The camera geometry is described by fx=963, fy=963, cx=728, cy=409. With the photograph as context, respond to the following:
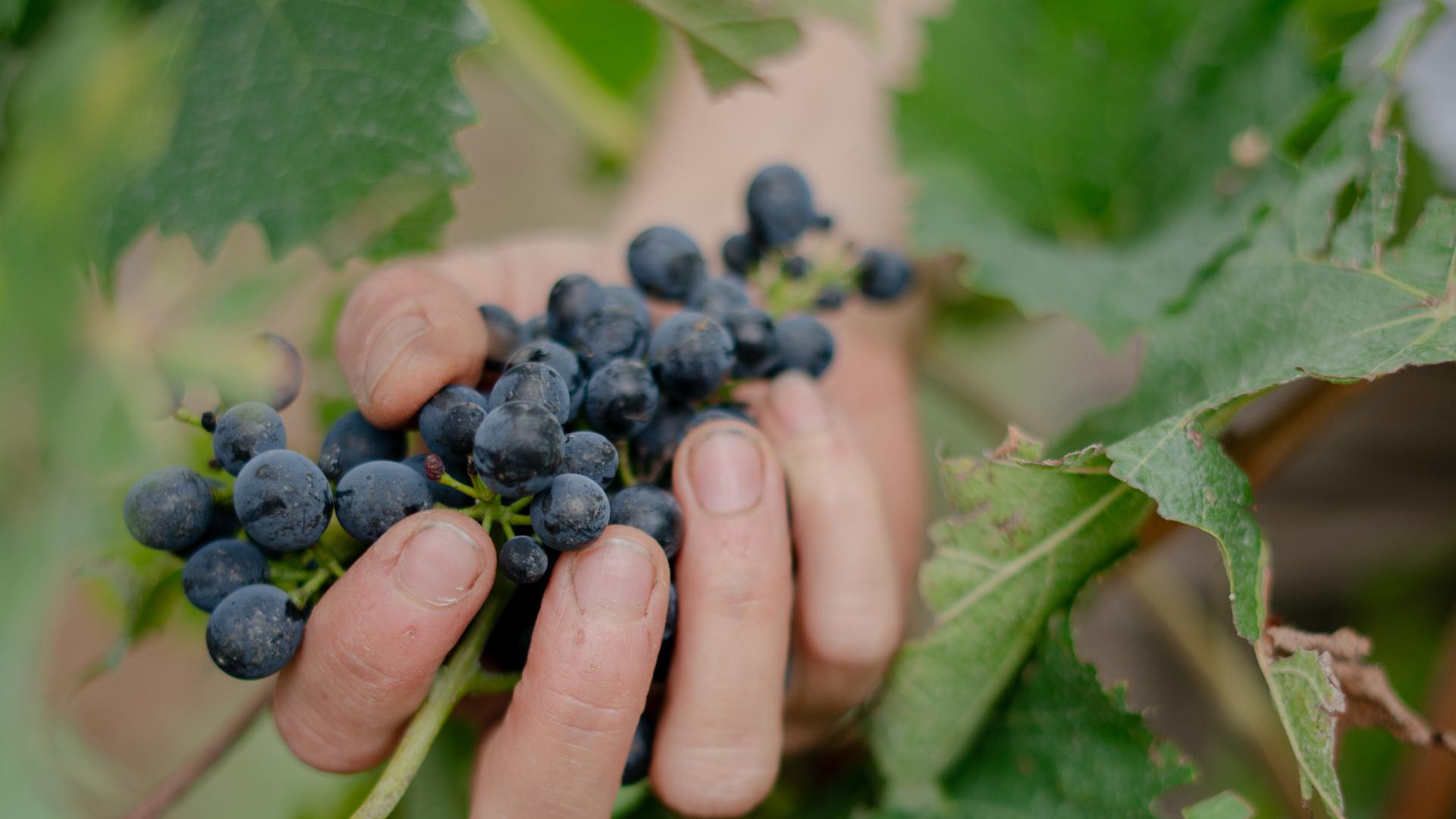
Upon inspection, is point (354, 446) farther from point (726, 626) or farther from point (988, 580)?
point (988, 580)

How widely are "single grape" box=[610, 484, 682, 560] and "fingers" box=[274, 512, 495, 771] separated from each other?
0.28 feet

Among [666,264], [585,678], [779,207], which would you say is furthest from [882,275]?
[585,678]

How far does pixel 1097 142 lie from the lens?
1.01m

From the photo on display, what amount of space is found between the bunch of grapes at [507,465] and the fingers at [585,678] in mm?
20

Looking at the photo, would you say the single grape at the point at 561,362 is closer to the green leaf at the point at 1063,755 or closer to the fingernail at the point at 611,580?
the fingernail at the point at 611,580

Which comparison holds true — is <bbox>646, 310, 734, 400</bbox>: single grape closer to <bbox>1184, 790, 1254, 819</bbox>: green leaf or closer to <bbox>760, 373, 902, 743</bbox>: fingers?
<bbox>760, 373, 902, 743</bbox>: fingers

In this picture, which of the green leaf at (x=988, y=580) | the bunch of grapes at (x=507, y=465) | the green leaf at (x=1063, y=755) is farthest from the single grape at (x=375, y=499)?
the green leaf at (x=1063, y=755)

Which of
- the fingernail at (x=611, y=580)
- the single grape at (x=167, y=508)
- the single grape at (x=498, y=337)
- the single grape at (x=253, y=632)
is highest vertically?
the single grape at (x=498, y=337)

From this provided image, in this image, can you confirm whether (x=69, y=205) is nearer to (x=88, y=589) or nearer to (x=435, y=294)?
(x=435, y=294)

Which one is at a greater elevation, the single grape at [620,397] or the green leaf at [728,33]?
the green leaf at [728,33]

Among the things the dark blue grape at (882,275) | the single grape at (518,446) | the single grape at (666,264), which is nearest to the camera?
the single grape at (518,446)

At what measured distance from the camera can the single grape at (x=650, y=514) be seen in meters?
0.56

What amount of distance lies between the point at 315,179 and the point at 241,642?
Answer: 1.11 feet

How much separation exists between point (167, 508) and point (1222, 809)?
2.03 feet
